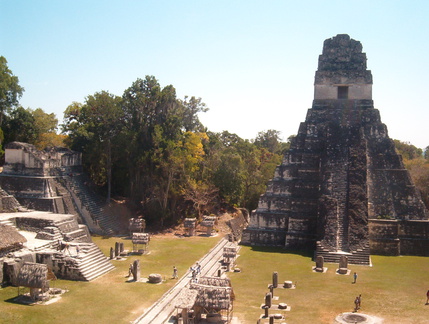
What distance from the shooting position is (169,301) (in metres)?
17.8

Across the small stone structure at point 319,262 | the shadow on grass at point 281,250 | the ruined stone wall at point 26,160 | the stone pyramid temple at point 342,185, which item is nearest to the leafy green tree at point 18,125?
the ruined stone wall at point 26,160

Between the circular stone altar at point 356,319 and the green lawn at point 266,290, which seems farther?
the green lawn at point 266,290

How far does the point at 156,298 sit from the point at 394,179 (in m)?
17.5

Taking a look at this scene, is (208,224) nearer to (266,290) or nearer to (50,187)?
(50,187)

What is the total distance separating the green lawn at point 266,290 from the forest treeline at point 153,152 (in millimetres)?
8975

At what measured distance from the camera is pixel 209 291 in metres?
15.7

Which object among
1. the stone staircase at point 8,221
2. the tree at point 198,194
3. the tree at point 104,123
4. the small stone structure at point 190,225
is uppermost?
the tree at point 104,123

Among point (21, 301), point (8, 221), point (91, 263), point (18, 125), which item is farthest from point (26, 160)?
point (21, 301)

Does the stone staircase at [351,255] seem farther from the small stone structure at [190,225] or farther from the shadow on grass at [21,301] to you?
the shadow on grass at [21,301]

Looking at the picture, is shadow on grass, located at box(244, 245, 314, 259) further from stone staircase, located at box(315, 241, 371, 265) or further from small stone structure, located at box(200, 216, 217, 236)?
small stone structure, located at box(200, 216, 217, 236)

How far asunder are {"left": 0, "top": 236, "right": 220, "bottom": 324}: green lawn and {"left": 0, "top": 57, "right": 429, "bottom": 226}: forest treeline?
9667mm

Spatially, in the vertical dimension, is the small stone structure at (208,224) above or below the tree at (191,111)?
below

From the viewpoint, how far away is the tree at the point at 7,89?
37650 millimetres

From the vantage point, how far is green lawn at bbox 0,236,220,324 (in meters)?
15.8
